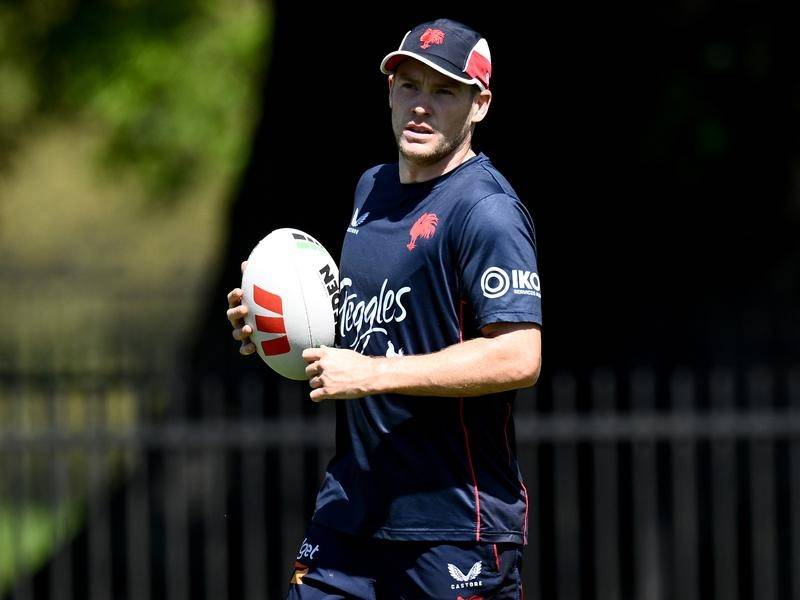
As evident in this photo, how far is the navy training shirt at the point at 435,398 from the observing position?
3.79 metres

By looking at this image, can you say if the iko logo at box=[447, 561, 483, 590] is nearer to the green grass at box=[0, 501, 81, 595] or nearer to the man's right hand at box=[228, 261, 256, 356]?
the man's right hand at box=[228, 261, 256, 356]

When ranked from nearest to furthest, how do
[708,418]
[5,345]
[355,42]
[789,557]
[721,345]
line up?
[708,418], [789,557], [355,42], [721,345], [5,345]

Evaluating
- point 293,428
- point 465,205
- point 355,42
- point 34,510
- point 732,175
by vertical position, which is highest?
point 355,42

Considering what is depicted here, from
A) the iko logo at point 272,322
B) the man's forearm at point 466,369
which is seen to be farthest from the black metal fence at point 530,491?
the man's forearm at point 466,369

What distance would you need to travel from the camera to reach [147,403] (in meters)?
9.30

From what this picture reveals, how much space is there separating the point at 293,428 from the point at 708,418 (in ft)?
7.93

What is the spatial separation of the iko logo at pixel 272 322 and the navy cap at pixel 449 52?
72 centimetres

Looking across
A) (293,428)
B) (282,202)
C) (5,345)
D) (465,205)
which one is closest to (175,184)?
(5,345)

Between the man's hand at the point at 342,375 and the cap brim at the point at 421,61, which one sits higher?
the cap brim at the point at 421,61

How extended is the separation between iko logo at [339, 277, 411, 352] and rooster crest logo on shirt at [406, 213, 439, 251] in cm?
13

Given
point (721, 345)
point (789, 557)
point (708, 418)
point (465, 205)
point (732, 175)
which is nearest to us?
point (465, 205)

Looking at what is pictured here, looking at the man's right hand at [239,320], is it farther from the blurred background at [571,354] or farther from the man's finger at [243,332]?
the blurred background at [571,354]

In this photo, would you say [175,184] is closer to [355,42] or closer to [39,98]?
[39,98]

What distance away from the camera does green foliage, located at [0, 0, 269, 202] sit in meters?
14.0
